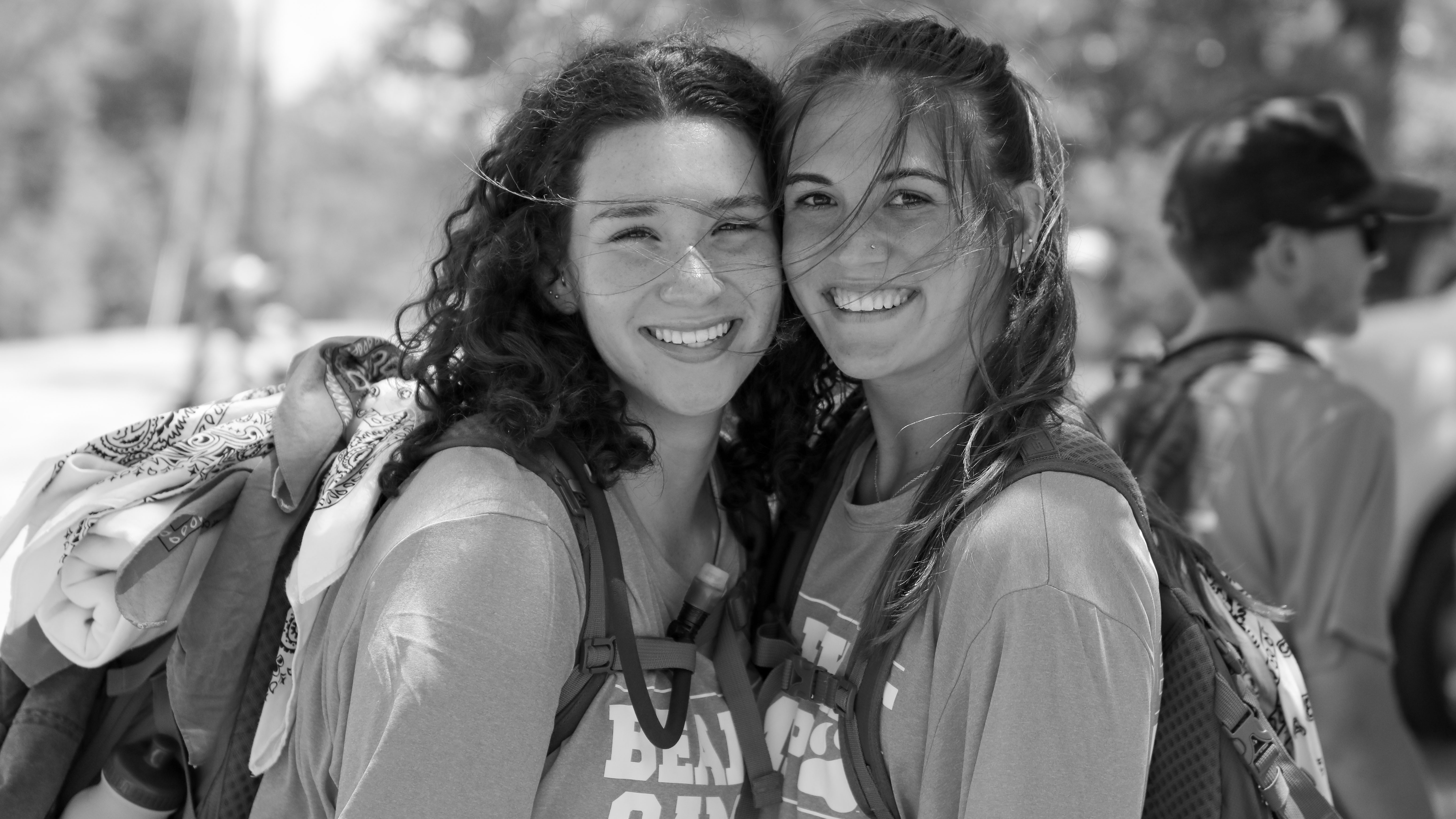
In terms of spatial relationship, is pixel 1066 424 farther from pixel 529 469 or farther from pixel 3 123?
pixel 3 123

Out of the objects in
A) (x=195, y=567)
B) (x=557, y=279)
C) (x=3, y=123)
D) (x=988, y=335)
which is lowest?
(x=988, y=335)

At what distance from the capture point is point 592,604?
5.75 feet

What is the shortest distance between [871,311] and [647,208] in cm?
40

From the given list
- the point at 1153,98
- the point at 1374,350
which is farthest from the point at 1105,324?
the point at 1374,350

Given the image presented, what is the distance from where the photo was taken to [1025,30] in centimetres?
948

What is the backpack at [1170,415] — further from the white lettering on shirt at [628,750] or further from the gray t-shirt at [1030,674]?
the white lettering on shirt at [628,750]

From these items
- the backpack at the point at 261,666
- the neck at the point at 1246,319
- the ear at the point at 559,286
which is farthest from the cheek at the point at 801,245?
the neck at the point at 1246,319

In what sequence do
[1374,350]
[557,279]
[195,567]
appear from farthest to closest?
[1374,350] < [557,279] < [195,567]

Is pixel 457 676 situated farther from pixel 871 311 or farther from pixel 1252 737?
pixel 1252 737

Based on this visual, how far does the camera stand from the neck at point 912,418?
6.53ft

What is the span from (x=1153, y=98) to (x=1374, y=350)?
546cm

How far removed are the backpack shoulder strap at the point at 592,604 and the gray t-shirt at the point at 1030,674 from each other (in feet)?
0.96

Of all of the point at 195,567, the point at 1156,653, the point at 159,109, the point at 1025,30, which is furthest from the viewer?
the point at 159,109

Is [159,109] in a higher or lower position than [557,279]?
higher
